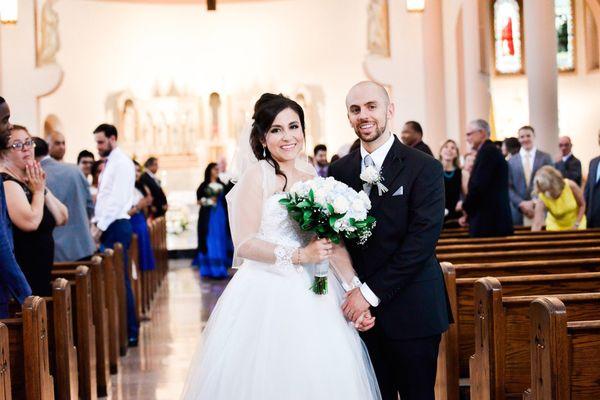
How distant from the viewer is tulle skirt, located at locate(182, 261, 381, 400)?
11.9 feet

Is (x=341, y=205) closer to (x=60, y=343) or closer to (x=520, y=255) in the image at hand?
(x=60, y=343)

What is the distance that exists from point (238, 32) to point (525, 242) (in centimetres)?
1286

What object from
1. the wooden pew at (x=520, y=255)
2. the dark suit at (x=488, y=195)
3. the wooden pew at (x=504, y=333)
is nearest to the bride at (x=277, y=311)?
the wooden pew at (x=504, y=333)

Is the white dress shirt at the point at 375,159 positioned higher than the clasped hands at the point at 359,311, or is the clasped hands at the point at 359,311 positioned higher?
the white dress shirt at the point at 375,159

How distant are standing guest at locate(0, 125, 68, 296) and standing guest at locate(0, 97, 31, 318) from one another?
19.7 inches

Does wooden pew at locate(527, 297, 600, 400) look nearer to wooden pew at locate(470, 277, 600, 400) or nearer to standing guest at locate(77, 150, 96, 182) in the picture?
wooden pew at locate(470, 277, 600, 400)

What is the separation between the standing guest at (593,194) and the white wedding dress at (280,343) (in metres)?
5.16

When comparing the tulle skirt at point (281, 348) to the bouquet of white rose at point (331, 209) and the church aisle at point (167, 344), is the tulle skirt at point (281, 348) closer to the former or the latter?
the bouquet of white rose at point (331, 209)

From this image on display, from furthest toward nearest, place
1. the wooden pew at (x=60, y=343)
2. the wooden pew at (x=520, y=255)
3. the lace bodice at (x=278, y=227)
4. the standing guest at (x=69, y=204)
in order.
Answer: the standing guest at (x=69, y=204)
the wooden pew at (x=520, y=255)
the wooden pew at (x=60, y=343)
the lace bodice at (x=278, y=227)

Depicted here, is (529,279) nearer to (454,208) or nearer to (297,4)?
(454,208)

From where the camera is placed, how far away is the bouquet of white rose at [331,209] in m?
3.37

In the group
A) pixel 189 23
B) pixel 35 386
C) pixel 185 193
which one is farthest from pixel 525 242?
pixel 189 23

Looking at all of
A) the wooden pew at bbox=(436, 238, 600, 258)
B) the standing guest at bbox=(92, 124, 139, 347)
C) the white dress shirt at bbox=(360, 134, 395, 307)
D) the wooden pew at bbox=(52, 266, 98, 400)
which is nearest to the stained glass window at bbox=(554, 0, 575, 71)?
the wooden pew at bbox=(436, 238, 600, 258)

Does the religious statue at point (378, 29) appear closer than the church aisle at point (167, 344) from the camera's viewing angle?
No
